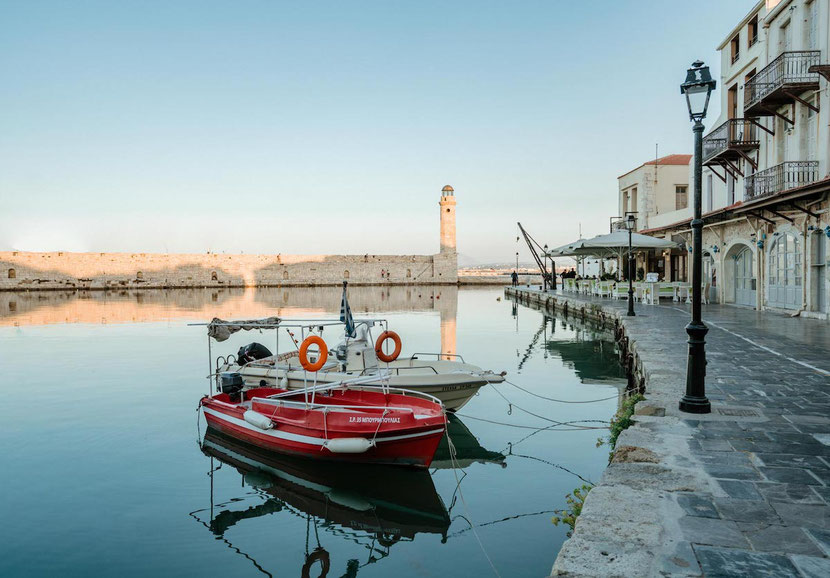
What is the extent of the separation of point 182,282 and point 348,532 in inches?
2468

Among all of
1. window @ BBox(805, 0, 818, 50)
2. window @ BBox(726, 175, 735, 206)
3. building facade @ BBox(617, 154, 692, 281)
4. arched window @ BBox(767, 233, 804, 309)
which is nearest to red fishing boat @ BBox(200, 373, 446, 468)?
arched window @ BBox(767, 233, 804, 309)

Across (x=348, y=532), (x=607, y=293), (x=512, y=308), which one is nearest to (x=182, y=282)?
(x=512, y=308)

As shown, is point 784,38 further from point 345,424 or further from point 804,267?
point 345,424

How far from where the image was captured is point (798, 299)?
53.6 ft

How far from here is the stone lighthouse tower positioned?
65.4 m

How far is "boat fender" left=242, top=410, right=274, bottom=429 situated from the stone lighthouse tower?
2299 inches

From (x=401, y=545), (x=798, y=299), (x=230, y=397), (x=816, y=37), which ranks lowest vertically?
(x=401, y=545)

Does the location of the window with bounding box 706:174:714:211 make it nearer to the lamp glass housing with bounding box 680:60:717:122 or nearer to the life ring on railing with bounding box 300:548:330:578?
the lamp glass housing with bounding box 680:60:717:122

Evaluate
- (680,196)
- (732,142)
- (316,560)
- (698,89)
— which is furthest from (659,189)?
(316,560)

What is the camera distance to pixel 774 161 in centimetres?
1744

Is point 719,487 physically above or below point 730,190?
below

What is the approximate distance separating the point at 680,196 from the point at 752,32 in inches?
565

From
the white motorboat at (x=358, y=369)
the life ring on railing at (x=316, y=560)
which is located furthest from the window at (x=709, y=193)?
the life ring on railing at (x=316, y=560)

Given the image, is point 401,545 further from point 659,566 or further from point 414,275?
point 414,275
